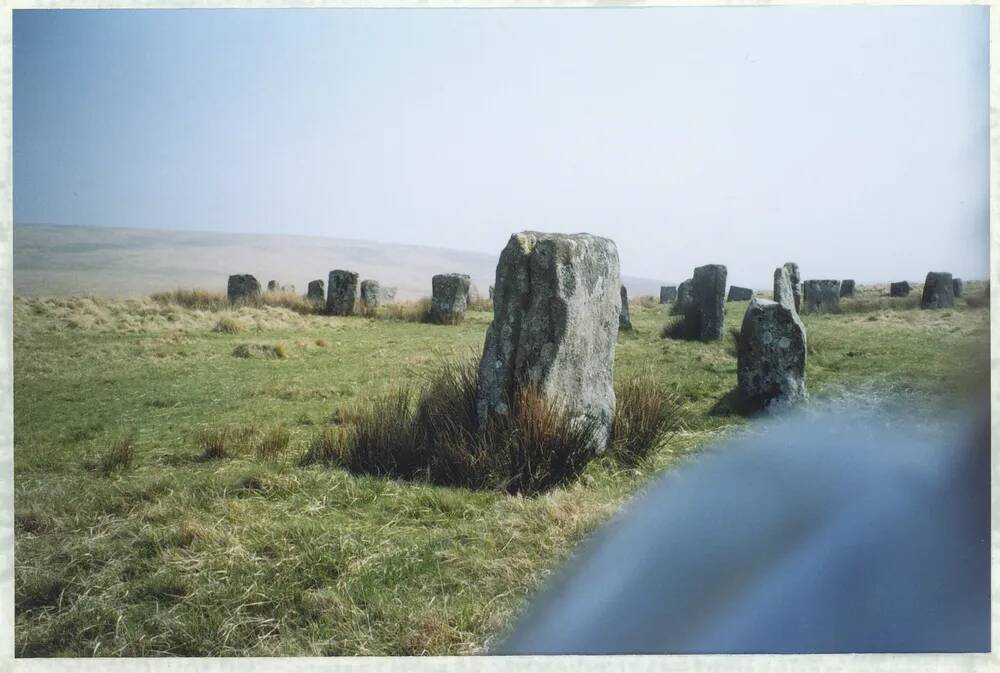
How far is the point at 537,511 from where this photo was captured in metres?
4.57

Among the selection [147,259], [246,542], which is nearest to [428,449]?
[246,542]

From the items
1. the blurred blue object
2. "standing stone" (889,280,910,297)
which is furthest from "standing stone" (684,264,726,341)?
"standing stone" (889,280,910,297)

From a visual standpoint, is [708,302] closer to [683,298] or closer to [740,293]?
[683,298]

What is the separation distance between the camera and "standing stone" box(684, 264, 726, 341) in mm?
12148

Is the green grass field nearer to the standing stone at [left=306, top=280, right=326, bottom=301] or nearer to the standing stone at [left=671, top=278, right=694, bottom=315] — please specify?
the standing stone at [left=671, top=278, right=694, bottom=315]

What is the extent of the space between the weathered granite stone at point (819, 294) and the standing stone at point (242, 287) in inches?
470

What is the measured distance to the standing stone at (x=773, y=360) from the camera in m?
7.48

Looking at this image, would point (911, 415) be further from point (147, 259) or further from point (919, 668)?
point (147, 259)

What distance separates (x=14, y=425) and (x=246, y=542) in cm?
212

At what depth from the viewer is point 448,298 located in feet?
52.4

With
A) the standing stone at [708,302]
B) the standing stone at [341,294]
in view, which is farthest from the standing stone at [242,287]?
the standing stone at [708,302]

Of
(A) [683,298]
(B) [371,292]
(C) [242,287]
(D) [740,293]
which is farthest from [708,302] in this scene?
(D) [740,293]

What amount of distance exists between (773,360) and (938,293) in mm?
5760

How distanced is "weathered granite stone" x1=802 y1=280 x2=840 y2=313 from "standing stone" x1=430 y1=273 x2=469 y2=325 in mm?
7617
